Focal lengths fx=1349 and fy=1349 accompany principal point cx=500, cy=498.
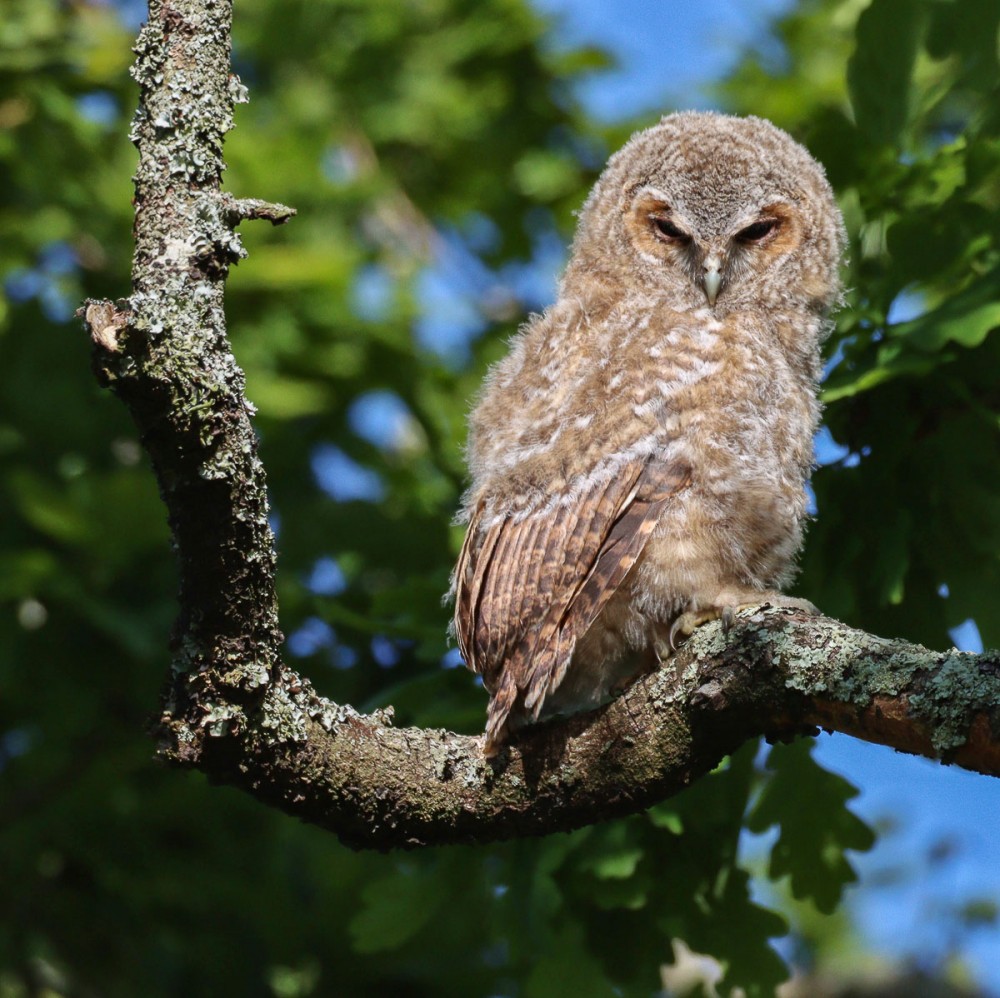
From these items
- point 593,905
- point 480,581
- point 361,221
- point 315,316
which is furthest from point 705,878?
point 361,221

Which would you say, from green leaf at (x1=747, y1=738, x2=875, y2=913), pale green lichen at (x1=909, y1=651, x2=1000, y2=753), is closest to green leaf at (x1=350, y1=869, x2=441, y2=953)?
green leaf at (x1=747, y1=738, x2=875, y2=913)

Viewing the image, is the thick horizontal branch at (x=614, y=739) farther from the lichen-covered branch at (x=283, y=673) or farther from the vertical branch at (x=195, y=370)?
the vertical branch at (x=195, y=370)

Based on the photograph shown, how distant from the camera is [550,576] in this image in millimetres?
2791

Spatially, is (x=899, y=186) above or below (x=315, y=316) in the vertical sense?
below

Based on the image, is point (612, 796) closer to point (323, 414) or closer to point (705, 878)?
point (705, 878)

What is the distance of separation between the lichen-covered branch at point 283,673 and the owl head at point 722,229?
117 centimetres

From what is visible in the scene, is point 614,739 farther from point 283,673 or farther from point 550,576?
point 283,673

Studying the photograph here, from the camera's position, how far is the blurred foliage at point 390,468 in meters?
2.99

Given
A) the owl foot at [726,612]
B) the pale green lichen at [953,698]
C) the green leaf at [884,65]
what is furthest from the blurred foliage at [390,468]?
the pale green lichen at [953,698]

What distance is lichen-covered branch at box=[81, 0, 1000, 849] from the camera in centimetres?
206

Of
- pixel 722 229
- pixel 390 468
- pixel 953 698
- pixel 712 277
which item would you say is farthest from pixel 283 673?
pixel 390 468

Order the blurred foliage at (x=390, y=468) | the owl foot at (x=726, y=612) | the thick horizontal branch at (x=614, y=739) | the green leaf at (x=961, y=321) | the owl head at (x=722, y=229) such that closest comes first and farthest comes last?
the thick horizontal branch at (x=614, y=739)
the owl foot at (x=726, y=612)
the green leaf at (x=961, y=321)
the blurred foliage at (x=390, y=468)
the owl head at (x=722, y=229)

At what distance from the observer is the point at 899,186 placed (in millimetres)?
3209

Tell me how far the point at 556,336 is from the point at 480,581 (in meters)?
0.70
